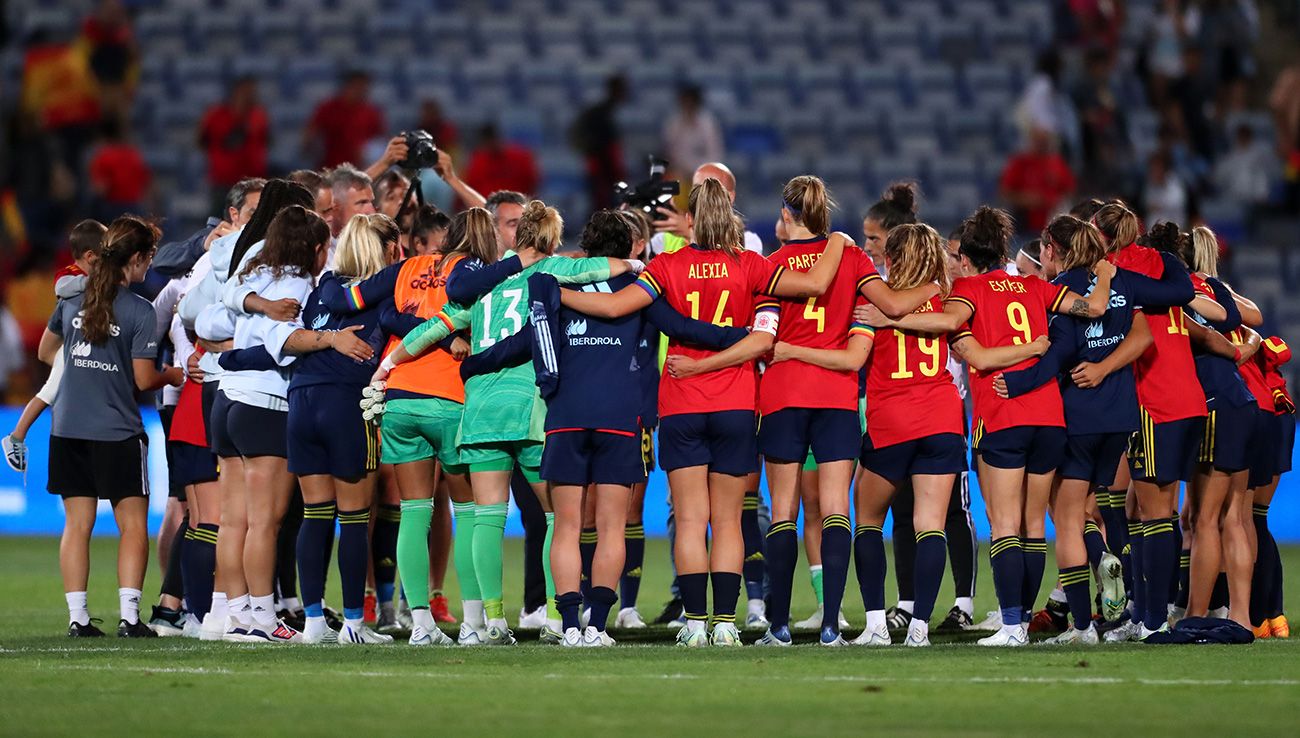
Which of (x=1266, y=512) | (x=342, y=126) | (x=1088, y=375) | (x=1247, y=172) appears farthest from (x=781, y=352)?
(x=1247, y=172)

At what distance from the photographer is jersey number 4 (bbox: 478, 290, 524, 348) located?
30.9 feet

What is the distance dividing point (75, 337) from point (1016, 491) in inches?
205

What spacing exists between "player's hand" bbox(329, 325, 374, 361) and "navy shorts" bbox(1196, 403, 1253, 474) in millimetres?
4442

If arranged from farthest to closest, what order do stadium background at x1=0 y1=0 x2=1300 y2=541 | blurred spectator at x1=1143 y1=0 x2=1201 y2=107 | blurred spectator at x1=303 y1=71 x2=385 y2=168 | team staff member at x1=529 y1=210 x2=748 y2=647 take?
1. blurred spectator at x1=1143 y1=0 x2=1201 y2=107
2. stadium background at x1=0 y1=0 x2=1300 y2=541
3. blurred spectator at x1=303 y1=71 x2=385 y2=168
4. team staff member at x1=529 y1=210 x2=748 y2=647

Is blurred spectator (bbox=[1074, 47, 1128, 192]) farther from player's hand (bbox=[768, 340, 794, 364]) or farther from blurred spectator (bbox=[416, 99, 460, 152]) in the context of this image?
player's hand (bbox=[768, 340, 794, 364])

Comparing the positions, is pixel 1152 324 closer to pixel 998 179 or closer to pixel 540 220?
pixel 540 220

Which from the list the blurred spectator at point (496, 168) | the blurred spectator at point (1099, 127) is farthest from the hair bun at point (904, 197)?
the blurred spectator at point (1099, 127)

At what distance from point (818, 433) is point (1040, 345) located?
4.00 feet

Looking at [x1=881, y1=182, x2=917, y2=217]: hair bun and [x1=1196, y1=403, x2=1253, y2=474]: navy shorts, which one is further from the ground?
[x1=881, y1=182, x2=917, y2=217]: hair bun

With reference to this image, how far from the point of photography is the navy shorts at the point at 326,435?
9.55 meters

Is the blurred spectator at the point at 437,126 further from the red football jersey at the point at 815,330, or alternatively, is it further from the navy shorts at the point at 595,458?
the navy shorts at the point at 595,458

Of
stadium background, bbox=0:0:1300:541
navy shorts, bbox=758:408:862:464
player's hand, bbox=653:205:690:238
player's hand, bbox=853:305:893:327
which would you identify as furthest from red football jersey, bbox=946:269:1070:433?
stadium background, bbox=0:0:1300:541

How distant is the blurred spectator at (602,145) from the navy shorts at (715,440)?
11.0 meters

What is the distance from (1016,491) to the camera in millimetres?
9445
